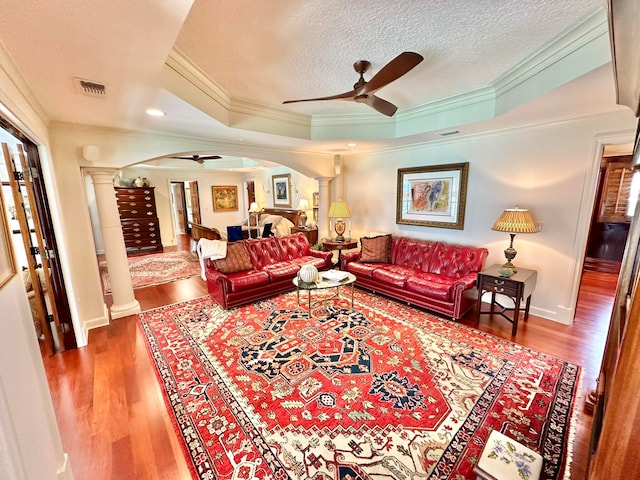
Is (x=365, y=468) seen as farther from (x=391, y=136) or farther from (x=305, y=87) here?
(x=391, y=136)

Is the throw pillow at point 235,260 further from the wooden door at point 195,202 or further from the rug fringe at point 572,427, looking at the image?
the wooden door at point 195,202

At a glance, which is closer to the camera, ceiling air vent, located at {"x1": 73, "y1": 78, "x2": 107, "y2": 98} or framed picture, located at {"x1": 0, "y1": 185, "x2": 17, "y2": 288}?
framed picture, located at {"x1": 0, "y1": 185, "x2": 17, "y2": 288}

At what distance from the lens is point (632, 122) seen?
261 centimetres

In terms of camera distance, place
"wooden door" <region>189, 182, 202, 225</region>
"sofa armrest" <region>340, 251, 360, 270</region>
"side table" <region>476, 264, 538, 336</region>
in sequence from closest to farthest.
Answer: "side table" <region>476, 264, 538, 336</region> → "sofa armrest" <region>340, 251, 360, 270</region> → "wooden door" <region>189, 182, 202, 225</region>

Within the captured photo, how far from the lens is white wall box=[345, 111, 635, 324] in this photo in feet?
9.59

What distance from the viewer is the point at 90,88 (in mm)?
1949

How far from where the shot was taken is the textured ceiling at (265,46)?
1264 mm

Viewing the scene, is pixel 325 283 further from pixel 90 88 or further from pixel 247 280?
pixel 90 88

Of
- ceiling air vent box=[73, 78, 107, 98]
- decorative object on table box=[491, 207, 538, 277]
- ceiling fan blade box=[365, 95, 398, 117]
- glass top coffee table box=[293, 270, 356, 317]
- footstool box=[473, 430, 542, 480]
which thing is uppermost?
ceiling fan blade box=[365, 95, 398, 117]

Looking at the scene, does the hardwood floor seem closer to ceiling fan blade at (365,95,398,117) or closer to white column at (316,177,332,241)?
ceiling fan blade at (365,95,398,117)

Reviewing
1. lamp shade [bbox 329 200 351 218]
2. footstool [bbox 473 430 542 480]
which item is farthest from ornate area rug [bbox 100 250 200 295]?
footstool [bbox 473 430 542 480]

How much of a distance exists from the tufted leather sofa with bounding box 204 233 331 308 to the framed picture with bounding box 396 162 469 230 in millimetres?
1618

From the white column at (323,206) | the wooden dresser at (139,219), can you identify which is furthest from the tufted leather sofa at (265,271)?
the wooden dresser at (139,219)

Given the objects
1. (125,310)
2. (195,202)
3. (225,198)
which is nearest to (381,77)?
(125,310)
